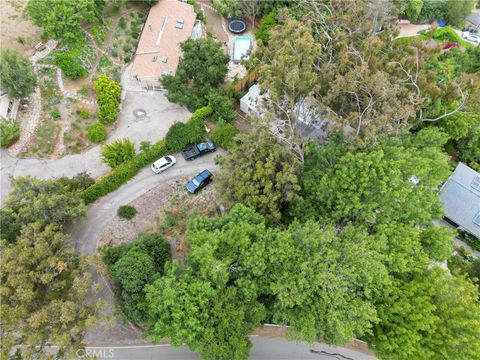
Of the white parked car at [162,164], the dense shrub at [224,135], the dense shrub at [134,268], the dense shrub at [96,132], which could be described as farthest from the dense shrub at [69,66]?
the dense shrub at [134,268]

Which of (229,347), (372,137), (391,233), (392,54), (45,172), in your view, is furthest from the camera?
(45,172)

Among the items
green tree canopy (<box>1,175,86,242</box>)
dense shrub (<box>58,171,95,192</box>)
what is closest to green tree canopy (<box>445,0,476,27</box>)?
dense shrub (<box>58,171,95,192</box>)

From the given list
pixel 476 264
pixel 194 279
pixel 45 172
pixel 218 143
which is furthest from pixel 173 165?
pixel 476 264

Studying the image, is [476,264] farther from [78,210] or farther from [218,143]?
[78,210]

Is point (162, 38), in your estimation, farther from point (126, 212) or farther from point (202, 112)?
point (126, 212)

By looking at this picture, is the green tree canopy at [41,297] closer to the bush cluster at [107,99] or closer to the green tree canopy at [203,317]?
the green tree canopy at [203,317]
